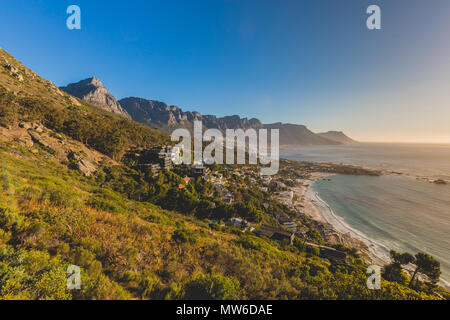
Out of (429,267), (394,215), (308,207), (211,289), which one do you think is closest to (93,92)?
(308,207)

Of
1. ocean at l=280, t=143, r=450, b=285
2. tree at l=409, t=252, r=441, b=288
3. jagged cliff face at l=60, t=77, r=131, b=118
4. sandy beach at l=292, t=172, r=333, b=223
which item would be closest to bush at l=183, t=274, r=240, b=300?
tree at l=409, t=252, r=441, b=288

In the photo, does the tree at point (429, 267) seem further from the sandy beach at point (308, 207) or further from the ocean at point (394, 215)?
the sandy beach at point (308, 207)

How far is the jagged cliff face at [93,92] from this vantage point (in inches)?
5477

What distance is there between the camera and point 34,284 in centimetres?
362

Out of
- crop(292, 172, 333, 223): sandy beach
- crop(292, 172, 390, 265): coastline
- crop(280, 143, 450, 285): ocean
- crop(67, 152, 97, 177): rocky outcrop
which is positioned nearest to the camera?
crop(67, 152, 97, 177): rocky outcrop

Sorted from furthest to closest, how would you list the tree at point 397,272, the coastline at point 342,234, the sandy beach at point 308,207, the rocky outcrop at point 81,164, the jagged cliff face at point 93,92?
the jagged cliff face at point 93,92, the sandy beach at point 308,207, the coastline at point 342,234, the rocky outcrop at point 81,164, the tree at point 397,272

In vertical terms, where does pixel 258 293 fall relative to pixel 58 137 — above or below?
below

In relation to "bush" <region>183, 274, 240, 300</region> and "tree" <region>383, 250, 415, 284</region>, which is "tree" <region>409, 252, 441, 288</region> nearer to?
"tree" <region>383, 250, 415, 284</region>

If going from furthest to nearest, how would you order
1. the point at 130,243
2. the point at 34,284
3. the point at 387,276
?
the point at 387,276 → the point at 130,243 → the point at 34,284

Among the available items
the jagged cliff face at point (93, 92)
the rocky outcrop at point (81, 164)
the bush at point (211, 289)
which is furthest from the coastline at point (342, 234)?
the jagged cliff face at point (93, 92)

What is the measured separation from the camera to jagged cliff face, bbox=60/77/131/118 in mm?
139125
